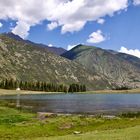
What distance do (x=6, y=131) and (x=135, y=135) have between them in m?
23.3

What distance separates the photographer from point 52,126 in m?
63.6

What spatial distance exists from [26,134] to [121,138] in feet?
61.6

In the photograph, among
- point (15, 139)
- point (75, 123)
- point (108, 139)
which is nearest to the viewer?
point (108, 139)

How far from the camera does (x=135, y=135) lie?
4016cm

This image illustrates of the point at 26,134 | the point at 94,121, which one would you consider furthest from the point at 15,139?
the point at 94,121

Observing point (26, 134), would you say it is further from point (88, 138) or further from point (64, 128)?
point (88, 138)

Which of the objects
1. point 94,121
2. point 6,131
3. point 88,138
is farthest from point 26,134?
point 94,121

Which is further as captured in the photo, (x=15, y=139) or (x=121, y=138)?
(x=15, y=139)

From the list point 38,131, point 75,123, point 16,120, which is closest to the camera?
point 38,131

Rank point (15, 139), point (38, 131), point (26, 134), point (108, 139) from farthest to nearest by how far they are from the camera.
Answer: point (38, 131) < point (26, 134) < point (15, 139) < point (108, 139)

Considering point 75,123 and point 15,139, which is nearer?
point 15,139

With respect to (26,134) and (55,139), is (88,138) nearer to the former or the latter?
(55,139)

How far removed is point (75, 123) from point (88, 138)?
2934 cm

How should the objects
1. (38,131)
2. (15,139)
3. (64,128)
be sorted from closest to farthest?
(15,139)
(38,131)
(64,128)
